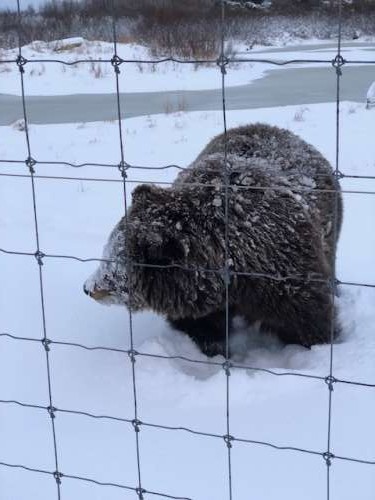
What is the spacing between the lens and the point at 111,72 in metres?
17.6

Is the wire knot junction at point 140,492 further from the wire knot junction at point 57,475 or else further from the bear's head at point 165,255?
the bear's head at point 165,255

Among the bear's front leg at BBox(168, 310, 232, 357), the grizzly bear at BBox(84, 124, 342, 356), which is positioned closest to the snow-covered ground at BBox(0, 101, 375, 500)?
the bear's front leg at BBox(168, 310, 232, 357)

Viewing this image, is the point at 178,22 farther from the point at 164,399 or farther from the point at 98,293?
the point at 164,399

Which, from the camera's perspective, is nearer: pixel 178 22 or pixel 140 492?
pixel 140 492

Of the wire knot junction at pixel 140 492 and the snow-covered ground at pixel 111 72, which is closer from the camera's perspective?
the wire knot junction at pixel 140 492

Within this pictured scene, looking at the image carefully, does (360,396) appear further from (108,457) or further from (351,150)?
(351,150)

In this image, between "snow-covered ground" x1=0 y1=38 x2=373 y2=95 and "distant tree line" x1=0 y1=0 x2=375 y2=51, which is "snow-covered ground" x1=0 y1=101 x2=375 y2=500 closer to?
"distant tree line" x1=0 y1=0 x2=375 y2=51

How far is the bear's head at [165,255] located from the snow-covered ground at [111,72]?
11.1 meters

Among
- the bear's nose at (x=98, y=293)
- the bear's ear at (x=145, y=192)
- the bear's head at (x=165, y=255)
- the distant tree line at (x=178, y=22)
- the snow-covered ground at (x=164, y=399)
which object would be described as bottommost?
the snow-covered ground at (x=164, y=399)

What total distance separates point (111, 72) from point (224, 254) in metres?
15.0

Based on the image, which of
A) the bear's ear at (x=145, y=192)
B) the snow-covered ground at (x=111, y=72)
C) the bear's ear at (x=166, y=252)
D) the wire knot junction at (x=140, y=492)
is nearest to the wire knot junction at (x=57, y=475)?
the wire knot junction at (x=140, y=492)

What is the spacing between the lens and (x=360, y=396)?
2.98 meters

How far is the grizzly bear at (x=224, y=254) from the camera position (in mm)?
3381

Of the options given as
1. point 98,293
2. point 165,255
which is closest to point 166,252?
point 165,255
